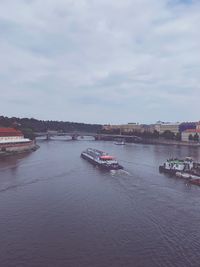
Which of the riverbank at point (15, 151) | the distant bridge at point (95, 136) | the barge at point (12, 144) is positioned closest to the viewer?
the riverbank at point (15, 151)

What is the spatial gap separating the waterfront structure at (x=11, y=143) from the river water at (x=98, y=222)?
13064 mm

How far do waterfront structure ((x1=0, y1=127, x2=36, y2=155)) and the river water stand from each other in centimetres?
1306

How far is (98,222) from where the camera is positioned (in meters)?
10.5

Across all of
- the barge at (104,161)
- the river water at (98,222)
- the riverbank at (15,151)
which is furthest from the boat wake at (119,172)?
the riverbank at (15,151)

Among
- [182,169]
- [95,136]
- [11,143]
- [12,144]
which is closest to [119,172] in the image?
[182,169]

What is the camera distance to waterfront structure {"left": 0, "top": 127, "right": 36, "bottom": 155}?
30297 mm

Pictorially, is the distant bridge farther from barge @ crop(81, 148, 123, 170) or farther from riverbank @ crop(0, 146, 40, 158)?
barge @ crop(81, 148, 123, 170)

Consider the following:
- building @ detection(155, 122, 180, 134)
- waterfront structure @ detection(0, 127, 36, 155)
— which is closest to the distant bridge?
building @ detection(155, 122, 180, 134)

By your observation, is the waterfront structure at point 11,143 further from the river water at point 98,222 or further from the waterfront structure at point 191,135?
the waterfront structure at point 191,135

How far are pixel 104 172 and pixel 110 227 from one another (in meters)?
10.4

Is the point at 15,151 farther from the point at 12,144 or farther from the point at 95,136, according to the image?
Result: the point at 95,136

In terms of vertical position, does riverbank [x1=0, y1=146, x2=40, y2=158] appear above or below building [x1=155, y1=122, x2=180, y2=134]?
below

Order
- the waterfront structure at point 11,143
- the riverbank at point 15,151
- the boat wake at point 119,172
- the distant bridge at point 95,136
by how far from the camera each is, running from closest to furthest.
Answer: the boat wake at point 119,172
the riverbank at point 15,151
the waterfront structure at point 11,143
the distant bridge at point 95,136

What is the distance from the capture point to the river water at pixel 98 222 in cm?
816
